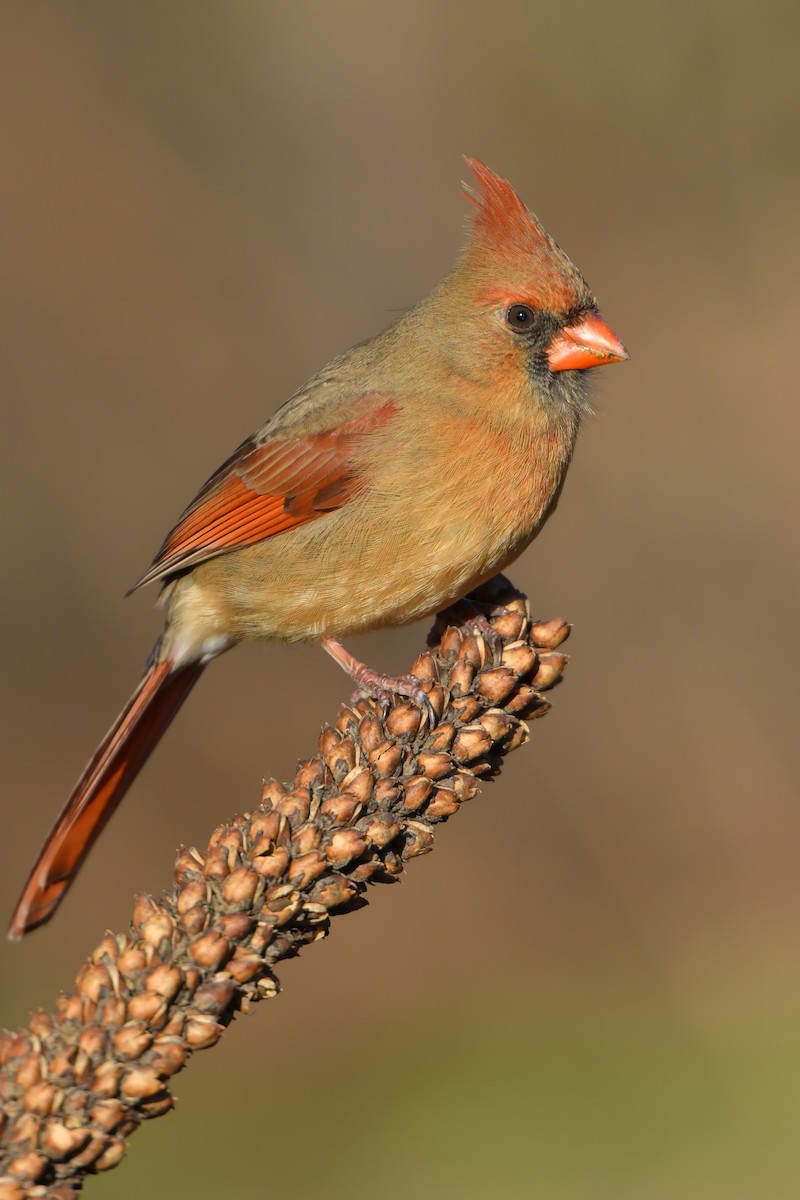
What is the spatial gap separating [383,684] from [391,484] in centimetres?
51

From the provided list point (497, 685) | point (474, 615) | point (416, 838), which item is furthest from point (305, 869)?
point (474, 615)

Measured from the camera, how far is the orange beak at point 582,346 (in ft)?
10.2

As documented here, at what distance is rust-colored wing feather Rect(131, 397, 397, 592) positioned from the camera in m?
3.22

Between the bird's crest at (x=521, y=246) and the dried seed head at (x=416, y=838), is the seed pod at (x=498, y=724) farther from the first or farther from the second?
the bird's crest at (x=521, y=246)

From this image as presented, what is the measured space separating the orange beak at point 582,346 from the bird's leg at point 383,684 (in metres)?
0.86

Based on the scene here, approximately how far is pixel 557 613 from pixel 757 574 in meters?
0.86

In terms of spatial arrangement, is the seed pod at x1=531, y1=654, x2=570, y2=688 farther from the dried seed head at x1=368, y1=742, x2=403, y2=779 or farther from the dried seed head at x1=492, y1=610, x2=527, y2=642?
the dried seed head at x1=368, y1=742, x2=403, y2=779

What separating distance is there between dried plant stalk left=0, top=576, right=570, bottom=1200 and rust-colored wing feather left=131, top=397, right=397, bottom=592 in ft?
2.85

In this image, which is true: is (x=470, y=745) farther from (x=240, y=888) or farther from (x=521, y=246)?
(x=521, y=246)

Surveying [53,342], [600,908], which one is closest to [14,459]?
[53,342]

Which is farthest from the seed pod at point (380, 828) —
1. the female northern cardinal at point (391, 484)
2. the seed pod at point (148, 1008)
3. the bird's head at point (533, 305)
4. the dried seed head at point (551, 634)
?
the bird's head at point (533, 305)

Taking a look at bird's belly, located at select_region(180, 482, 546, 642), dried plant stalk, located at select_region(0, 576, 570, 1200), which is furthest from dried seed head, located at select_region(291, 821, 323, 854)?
bird's belly, located at select_region(180, 482, 546, 642)

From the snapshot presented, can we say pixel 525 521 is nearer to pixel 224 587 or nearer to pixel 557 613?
pixel 224 587

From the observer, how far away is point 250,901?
68.5 inches
